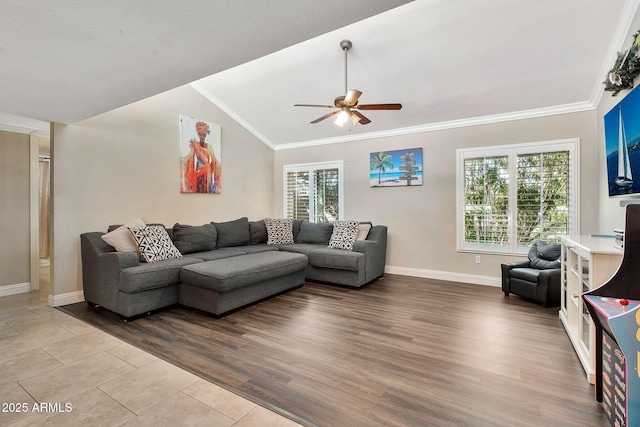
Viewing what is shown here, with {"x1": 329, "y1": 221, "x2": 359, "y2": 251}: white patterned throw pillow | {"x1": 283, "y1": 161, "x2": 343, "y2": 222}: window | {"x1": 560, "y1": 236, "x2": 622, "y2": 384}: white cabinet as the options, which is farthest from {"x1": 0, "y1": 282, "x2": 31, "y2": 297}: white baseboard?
{"x1": 560, "y1": 236, "x2": 622, "y2": 384}: white cabinet

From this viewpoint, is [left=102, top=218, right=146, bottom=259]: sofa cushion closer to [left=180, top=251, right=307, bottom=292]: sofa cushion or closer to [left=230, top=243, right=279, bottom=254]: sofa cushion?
[left=180, top=251, right=307, bottom=292]: sofa cushion

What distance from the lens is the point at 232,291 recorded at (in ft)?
10.8

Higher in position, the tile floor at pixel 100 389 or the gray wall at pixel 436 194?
the gray wall at pixel 436 194

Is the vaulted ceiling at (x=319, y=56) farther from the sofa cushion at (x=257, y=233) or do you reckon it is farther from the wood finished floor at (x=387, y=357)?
the wood finished floor at (x=387, y=357)

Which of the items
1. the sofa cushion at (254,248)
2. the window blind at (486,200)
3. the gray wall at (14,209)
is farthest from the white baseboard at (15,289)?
the window blind at (486,200)

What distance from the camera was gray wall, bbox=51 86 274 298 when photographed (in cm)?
359

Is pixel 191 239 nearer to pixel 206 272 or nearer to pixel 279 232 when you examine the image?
pixel 206 272

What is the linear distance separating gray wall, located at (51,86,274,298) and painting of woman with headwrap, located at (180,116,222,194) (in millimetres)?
103

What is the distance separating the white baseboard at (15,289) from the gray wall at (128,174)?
1183 millimetres

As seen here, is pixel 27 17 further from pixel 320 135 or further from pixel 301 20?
pixel 320 135

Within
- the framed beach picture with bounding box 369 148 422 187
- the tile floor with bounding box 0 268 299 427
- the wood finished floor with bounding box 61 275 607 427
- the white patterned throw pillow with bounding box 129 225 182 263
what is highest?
the framed beach picture with bounding box 369 148 422 187

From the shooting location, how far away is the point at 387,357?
235 centimetres

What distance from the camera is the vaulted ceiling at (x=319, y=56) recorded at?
1657 millimetres

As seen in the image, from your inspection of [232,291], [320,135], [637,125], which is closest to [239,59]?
[232,291]
